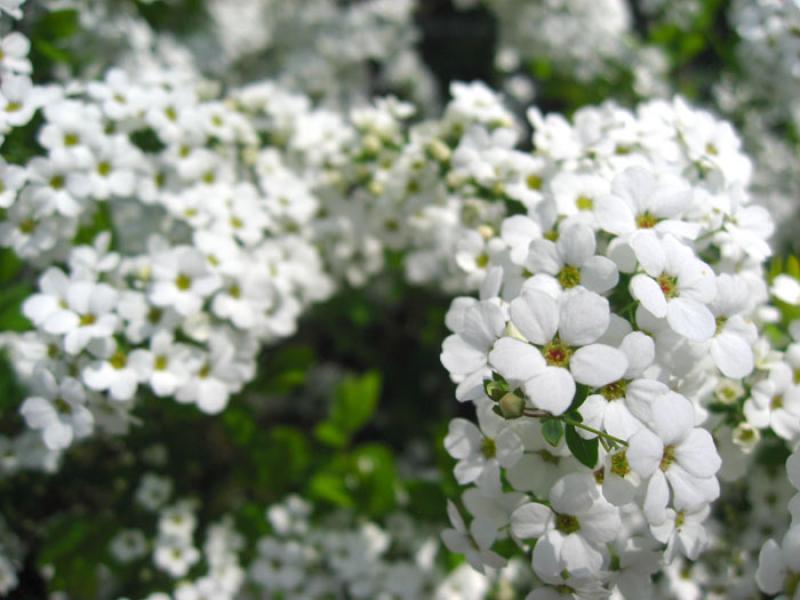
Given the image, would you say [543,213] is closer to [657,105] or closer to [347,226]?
[657,105]

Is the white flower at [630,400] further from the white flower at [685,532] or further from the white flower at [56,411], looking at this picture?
the white flower at [56,411]

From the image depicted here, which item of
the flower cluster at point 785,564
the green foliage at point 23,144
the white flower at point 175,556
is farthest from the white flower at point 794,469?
the green foliage at point 23,144

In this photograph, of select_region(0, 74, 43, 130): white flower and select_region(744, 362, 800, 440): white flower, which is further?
select_region(0, 74, 43, 130): white flower

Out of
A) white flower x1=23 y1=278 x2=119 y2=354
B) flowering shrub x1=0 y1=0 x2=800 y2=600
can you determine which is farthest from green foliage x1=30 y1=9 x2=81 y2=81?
white flower x1=23 y1=278 x2=119 y2=354

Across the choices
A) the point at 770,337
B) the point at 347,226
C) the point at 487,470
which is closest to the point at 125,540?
the point at 347,226

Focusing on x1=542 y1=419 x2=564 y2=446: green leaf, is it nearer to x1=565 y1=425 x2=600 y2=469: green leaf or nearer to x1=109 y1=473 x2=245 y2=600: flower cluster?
x1=565 y1=425 x2=600 y2=469: green leaf
